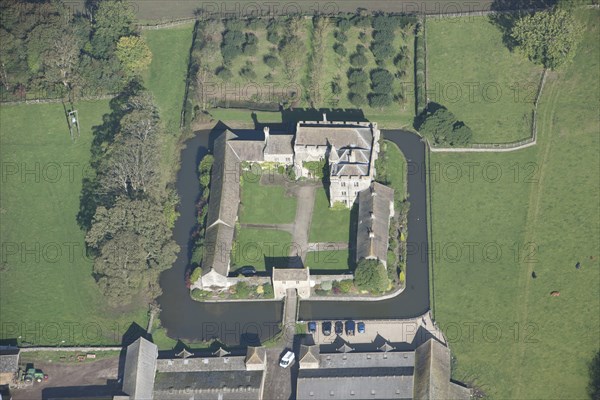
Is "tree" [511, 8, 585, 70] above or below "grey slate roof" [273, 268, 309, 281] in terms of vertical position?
above

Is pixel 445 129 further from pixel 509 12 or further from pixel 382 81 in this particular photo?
pixel 509 12

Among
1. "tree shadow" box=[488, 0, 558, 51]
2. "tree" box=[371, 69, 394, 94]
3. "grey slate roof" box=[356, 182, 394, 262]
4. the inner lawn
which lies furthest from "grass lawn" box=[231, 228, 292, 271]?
"tree shadow" box=[488, 0, 558, 51]

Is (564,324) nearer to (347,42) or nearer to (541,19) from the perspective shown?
(541,19)

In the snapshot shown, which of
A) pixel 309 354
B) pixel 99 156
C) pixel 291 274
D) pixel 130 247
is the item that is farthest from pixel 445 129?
pixel 99 156

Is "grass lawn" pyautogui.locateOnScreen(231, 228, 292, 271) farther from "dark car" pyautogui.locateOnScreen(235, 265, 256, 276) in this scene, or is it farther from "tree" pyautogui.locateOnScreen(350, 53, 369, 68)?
"tree" pyautogui.locateOnScreen(350, 53, 369, 68)

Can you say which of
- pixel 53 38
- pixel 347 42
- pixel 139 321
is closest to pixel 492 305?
pixel 139 321

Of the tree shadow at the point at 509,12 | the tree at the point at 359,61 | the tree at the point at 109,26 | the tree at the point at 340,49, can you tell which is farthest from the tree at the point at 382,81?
the tree at the point at 109,26

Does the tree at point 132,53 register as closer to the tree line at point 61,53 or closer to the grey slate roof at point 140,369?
the tree line at point 61,53
